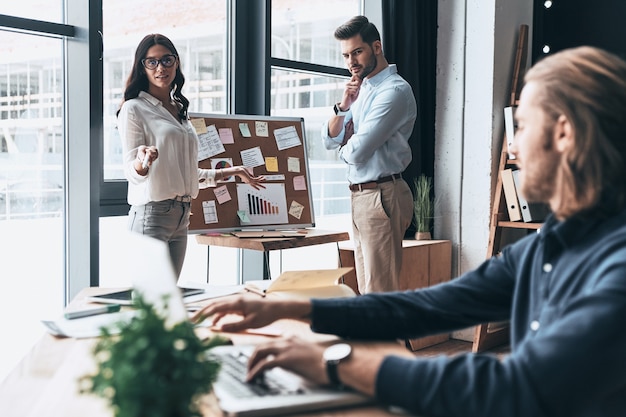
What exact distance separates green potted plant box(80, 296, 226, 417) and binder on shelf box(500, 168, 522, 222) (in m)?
3.70

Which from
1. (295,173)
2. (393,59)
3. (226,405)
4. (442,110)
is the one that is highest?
(393,59)

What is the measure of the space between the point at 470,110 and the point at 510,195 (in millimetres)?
598

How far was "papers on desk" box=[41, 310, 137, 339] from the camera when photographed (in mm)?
1526

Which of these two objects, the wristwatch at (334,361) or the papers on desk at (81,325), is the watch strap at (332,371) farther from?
the papers on desk at (81,325)

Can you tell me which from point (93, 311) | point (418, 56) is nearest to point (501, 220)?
point (418, 56)

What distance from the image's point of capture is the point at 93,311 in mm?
1683

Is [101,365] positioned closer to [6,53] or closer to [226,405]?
[226,405]

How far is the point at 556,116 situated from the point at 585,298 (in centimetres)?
30

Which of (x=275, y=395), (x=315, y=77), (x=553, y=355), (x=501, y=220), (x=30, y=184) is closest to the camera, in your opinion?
(x=553, y=355)

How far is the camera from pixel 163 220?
300cm

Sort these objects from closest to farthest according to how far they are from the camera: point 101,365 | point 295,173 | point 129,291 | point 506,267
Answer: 1. point 101,365
2. point 506,267
3. point 129,291
4. point 295,173

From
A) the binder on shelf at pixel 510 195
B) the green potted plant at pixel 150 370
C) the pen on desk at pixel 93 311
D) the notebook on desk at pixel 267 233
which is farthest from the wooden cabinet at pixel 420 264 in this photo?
the green potted plant at pixel 150 370

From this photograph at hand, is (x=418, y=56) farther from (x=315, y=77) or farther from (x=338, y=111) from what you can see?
(x=338, y=111)

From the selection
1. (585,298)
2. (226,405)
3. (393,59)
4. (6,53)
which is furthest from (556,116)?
(393,59)
